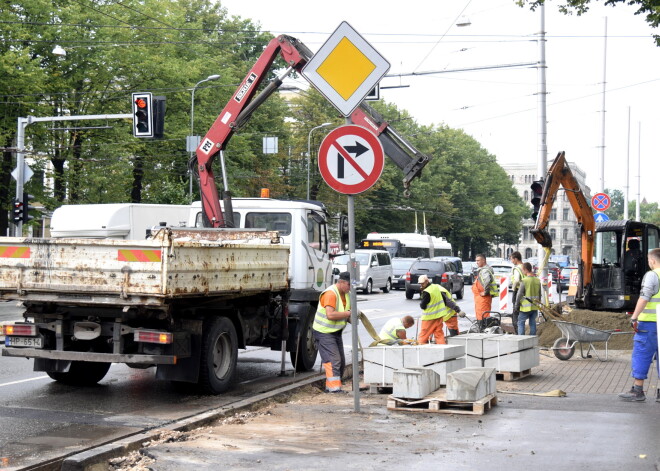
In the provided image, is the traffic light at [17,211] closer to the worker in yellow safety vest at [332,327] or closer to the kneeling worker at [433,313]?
the kneeling worker at [433,313]

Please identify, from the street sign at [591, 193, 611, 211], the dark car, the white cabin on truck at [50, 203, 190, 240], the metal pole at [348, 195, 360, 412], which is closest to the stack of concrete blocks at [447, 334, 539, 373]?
the metal pole at [348, 195, 360, 412]

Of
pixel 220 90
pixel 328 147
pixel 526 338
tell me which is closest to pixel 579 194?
pixel 526 338

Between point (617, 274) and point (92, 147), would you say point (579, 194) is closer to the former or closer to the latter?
point (617, 274)

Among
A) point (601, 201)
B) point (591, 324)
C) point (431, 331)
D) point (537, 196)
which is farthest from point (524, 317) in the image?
point (601, 201)

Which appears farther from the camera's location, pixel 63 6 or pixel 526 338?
pixel 63 6

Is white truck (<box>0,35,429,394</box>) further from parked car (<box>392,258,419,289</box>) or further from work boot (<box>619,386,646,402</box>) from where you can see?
parked car (<box>392,258,419,289</box>)

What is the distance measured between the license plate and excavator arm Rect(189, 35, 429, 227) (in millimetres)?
4675

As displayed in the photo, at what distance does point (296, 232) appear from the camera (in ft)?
45.5

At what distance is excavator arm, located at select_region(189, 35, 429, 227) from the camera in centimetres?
1452

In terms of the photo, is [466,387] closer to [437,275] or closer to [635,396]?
[635,396]

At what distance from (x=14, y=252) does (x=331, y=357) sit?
392cm

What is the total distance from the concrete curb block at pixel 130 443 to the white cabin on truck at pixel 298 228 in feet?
12.1

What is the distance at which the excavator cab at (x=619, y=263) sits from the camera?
2200cm

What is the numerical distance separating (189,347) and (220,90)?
35.9 m
